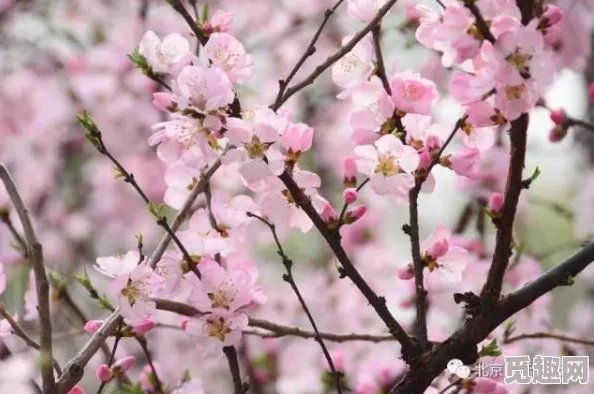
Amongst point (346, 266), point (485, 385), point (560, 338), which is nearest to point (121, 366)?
point (346, 266)

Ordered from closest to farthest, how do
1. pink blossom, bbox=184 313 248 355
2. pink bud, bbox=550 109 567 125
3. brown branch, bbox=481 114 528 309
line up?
brown branch, bbox=481 114 528 309 → pink blossom, bbox=184 313 248 355 → pink bud, bbox=550 109 567 125

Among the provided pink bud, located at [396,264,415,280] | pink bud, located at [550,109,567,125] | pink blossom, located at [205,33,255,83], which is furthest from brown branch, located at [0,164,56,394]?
pink bud, located at [550,109,567,125]

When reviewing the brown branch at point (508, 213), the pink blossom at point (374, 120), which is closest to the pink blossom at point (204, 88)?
the pink blossom at point (374, 120)

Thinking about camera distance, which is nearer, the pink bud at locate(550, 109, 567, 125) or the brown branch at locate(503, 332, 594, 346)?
the brown branch at locate(503, 332, 594, 346)

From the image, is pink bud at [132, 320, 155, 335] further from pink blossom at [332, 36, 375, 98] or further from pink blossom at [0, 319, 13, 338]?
pink blossom at [332, 36, 375, 98]

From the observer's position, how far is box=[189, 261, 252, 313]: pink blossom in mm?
812

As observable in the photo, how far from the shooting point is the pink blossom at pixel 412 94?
2.62ft

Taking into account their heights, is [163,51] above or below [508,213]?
above

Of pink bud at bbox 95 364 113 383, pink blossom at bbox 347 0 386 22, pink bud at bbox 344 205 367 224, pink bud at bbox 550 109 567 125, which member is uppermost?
pink bud at bbox 550 109 567 125

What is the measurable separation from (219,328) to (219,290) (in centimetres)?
4

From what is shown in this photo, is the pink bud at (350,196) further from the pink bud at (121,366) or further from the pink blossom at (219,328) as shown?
the pink bud at (121,366)

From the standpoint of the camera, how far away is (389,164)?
2.60ft

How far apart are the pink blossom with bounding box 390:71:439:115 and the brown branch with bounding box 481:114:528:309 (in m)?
0.10

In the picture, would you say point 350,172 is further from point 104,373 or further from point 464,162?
point 104,373
